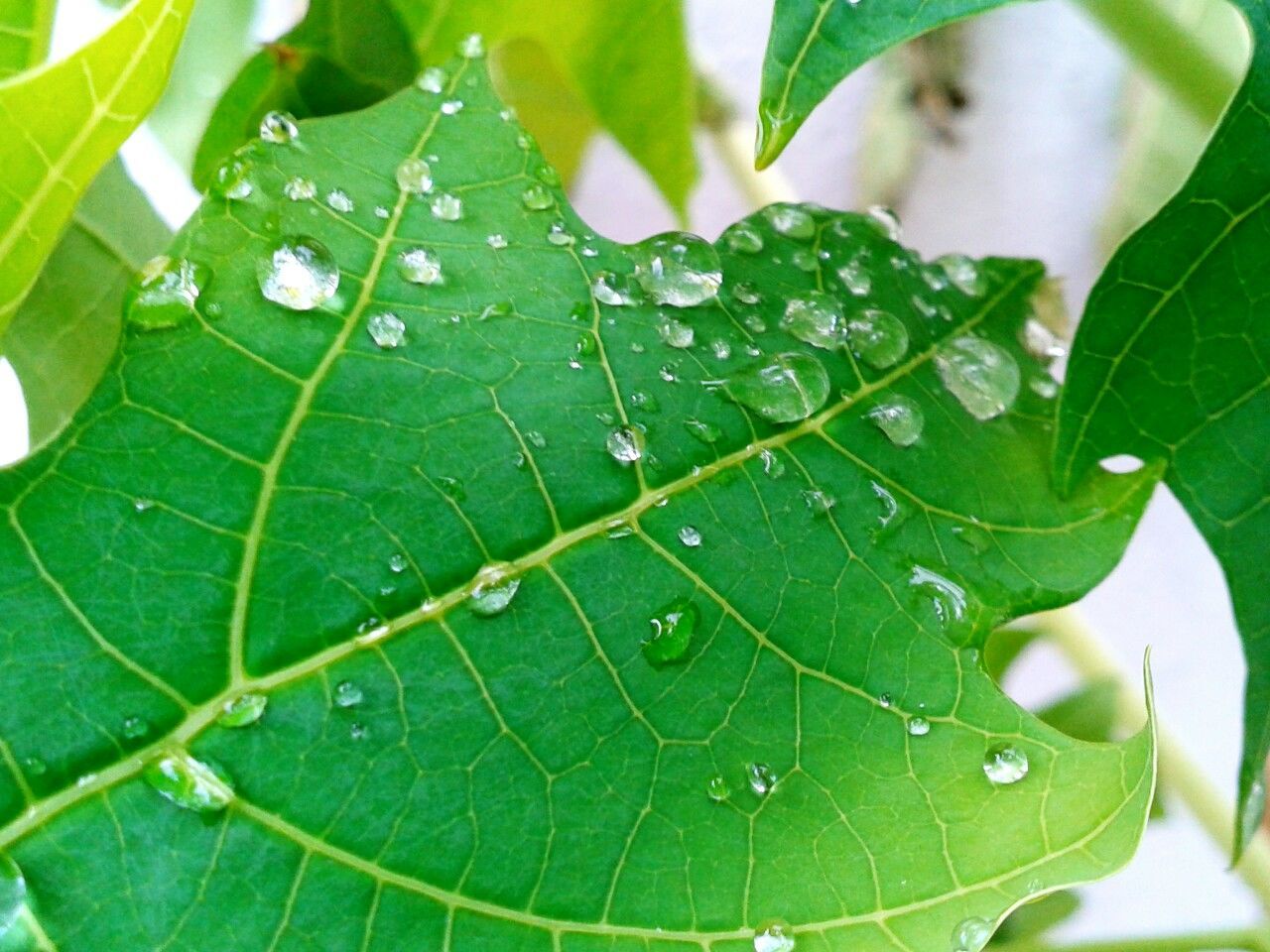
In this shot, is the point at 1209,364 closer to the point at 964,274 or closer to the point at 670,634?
the point at 964,274

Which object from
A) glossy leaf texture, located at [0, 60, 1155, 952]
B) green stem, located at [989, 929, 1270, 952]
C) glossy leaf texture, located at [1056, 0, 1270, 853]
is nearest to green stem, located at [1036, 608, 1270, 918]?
green stem, located at [989, 929, 1270, 952]

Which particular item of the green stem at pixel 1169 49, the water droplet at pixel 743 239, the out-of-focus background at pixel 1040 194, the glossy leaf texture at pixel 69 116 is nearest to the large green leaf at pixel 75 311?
the glossy leaf texture at pixel 69 116

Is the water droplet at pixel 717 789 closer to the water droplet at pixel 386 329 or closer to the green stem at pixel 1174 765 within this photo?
the water droplet at pixel 386 329

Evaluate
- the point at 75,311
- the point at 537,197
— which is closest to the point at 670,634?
the point at 537,197

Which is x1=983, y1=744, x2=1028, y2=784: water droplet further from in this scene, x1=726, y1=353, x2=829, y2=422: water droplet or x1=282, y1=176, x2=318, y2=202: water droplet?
x1=282, y1=176, x2=318, y2=202: water droplet

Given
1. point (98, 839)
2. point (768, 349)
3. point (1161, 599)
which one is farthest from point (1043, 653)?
point (98, 839)

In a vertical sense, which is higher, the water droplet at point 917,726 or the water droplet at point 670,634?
the water droplet at point 917,726
